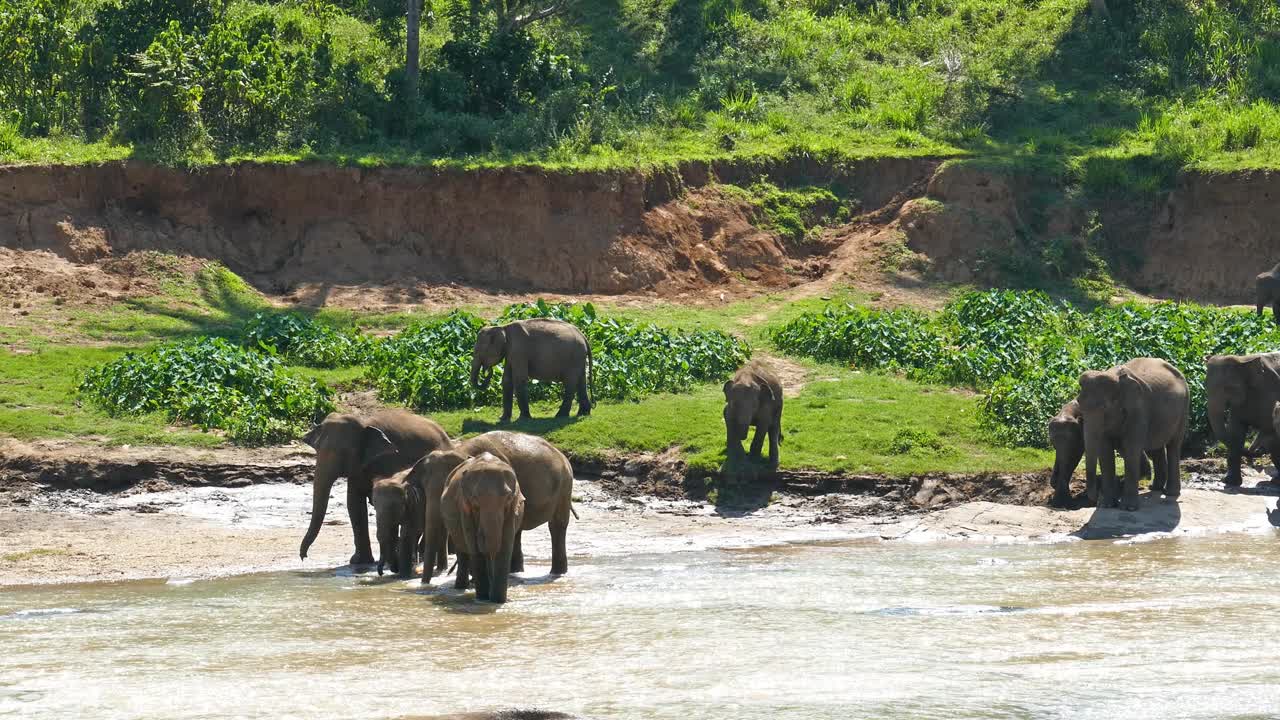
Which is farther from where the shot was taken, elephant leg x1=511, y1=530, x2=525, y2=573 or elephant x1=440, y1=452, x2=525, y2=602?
elephant leg x1=511, y1=530, x2=525, y2=573

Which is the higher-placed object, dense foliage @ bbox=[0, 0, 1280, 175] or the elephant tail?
dense foliage @ bbox=[0, 0, 1280, 175]

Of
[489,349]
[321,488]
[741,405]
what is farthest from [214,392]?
[741,405]

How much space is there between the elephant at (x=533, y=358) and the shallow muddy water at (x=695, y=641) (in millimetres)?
5062

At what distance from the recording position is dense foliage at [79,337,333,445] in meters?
19.7

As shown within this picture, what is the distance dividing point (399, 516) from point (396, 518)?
0.03m

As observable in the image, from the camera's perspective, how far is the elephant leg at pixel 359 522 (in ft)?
50.8

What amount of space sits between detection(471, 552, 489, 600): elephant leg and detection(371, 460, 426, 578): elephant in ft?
4.05

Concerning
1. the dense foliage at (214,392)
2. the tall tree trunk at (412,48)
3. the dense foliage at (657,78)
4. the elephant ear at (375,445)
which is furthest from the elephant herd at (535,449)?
the tall tree trunk at (412,48)

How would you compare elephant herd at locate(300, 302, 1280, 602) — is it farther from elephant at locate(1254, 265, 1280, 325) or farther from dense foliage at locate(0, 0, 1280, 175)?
dense foliage at locate(0, 0, 1280, 175)

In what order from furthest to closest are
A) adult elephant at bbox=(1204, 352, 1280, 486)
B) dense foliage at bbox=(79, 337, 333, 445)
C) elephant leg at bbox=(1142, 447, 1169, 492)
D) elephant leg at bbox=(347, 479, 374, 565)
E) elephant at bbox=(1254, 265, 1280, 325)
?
elephant at bbox=(1254, 265, 1280, 325), dense foliage at bbox=(79, 337, 333, 445), adult elephant at bbox=(1204, 352, 1280, 486), elephant leg at bbox=(1142, 447, 1169, 492), elephant leg at bbox=(347, 479, 374, 565)

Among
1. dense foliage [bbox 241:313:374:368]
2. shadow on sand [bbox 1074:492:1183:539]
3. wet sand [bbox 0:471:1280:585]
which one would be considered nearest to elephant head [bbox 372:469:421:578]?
wet sand [bbox 0:471:1280:585]

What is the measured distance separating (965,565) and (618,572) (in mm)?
2991

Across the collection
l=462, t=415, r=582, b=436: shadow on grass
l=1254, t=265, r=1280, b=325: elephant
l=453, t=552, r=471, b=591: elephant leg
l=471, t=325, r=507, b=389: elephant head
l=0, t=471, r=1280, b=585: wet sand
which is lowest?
l=0, t=471, r=1280, b=585: wet sand

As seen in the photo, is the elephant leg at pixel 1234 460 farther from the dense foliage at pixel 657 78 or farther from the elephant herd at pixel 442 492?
the dense foliage at pixel 657 78
